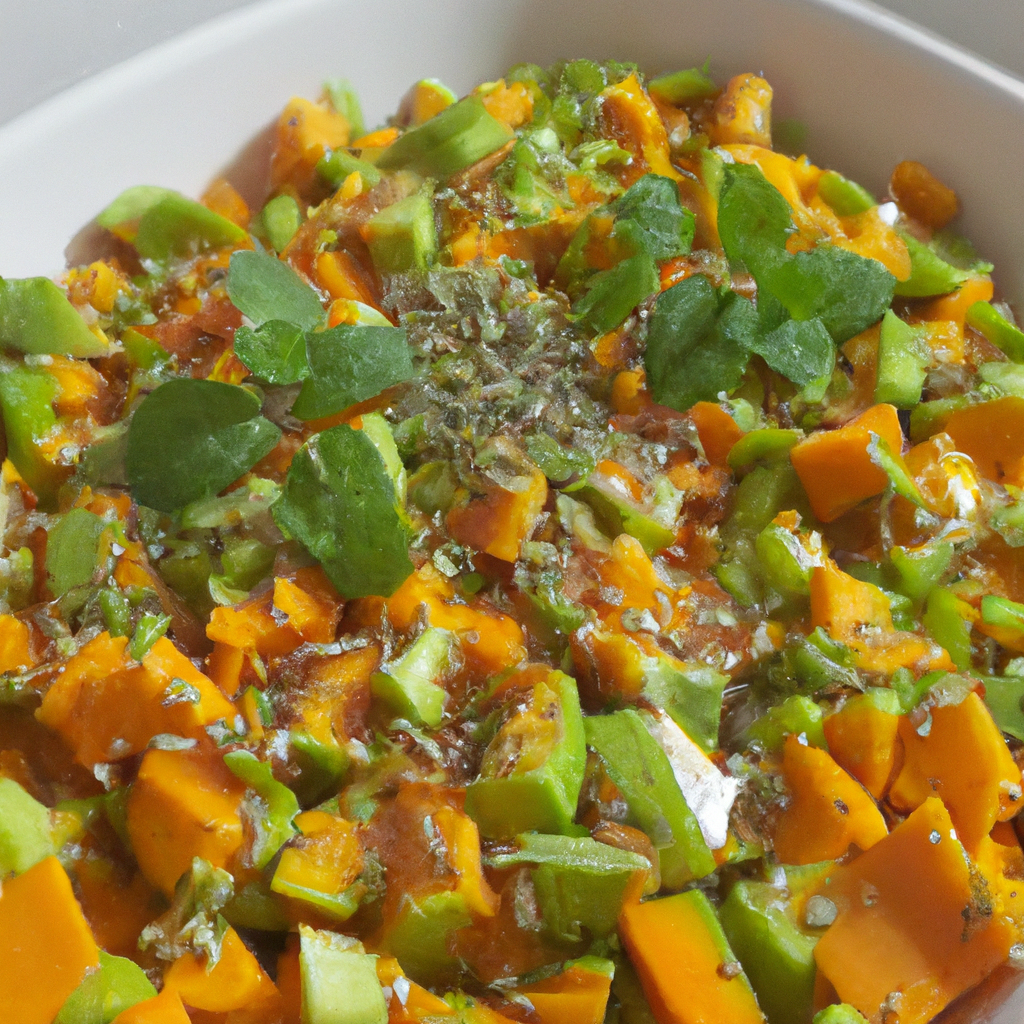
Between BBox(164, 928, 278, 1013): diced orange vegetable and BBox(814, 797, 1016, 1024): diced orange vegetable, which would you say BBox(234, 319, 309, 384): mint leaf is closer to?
BBox(164, 928, 278, 1013): diced orange vegetable

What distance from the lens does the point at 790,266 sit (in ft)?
4.88

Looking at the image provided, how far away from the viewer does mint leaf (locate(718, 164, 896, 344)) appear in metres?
1.49

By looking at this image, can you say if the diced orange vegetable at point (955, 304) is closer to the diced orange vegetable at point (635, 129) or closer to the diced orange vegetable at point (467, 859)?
the diced orange vegetable at point (635, 129)

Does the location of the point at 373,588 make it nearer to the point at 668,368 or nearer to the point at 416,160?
the point at 668,368

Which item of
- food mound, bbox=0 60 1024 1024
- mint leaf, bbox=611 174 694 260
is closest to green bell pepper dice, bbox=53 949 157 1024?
food mound, bbox=0 60 1024 1024

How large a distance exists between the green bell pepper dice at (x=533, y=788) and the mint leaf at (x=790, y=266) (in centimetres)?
76

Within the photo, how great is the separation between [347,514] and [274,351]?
273 mm

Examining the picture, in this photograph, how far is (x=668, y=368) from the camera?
1.44 meters

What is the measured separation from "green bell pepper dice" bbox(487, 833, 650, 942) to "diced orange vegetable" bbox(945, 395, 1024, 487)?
873 millimetres

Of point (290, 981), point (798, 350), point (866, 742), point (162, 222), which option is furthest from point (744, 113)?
point (290, 981)

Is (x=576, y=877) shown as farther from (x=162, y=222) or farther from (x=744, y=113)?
(x=744, y=113)

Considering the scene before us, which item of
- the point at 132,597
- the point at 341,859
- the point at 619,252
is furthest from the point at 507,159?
the point at 341,859

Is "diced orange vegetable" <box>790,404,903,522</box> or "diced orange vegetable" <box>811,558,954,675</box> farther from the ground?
"diced orange vegetable" <box>790,404,903,522</box>

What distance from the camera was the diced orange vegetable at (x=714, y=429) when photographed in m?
1.48
